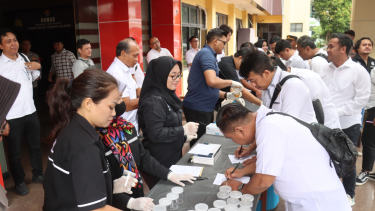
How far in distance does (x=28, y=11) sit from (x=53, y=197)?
7222mm

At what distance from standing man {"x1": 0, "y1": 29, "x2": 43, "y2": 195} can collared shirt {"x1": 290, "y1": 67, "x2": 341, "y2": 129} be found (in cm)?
270

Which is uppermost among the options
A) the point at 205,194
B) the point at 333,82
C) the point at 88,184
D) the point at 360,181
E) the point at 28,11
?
the point at 28,11

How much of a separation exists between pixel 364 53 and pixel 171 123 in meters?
3.37

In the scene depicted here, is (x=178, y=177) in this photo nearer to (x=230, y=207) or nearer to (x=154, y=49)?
(x=230, y=207)

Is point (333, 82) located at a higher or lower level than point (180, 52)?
lower

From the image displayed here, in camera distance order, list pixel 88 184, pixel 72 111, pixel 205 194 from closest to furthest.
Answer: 1. pixel 88 184
2. pixel 72 111
3. pixel 205 194

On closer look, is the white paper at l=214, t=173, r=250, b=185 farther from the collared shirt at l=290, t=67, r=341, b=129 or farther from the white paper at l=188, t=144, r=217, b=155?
the collared shirt at l=290, t=67, r=341, b=129

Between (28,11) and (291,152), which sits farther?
(28,11)

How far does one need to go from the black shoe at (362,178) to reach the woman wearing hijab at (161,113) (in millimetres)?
2378

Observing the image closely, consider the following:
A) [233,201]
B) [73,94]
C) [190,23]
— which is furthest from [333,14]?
[73,94]

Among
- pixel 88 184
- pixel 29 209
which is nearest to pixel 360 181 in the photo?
pixel 88 184

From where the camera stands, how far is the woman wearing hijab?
1975 mm

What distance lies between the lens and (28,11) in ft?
22.6

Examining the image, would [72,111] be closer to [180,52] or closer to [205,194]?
[205,194]
